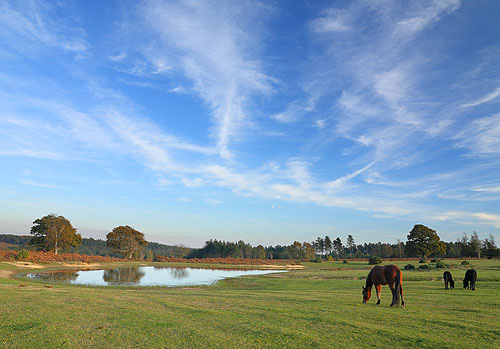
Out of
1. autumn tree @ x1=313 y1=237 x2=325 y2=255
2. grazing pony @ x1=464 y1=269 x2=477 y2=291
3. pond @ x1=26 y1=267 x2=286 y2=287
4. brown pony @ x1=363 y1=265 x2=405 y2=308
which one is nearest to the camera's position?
brown pony @ x1=363 y1=265 x2=405 y2=308

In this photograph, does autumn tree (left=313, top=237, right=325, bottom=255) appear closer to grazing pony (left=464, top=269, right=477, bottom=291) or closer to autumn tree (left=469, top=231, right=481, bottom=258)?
autumn tree (left=469, top=231, right=481, bottom=258)

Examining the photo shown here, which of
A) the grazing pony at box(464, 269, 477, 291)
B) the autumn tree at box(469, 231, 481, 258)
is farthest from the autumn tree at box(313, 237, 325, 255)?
the grazing pony at box(464, 269, 477, 291)

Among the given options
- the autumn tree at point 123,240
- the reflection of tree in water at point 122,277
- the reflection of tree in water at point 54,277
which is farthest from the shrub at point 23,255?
the autumn tree at point 123,240

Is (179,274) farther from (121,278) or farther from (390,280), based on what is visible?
(390,280)

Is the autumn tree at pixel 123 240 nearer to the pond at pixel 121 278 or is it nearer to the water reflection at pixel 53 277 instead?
the pond at pixel 121 278

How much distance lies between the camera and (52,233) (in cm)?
8875

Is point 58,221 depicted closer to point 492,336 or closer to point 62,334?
point 62,334

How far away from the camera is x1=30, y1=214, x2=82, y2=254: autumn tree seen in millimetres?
88875

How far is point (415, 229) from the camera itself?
320 ft

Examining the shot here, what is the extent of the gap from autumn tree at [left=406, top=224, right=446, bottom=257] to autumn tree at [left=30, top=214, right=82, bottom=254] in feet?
369

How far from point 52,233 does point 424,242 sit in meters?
119

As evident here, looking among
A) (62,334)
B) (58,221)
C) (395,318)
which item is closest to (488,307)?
(395,318)

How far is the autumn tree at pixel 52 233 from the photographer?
8888 cm

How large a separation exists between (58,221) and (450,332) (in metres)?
104
